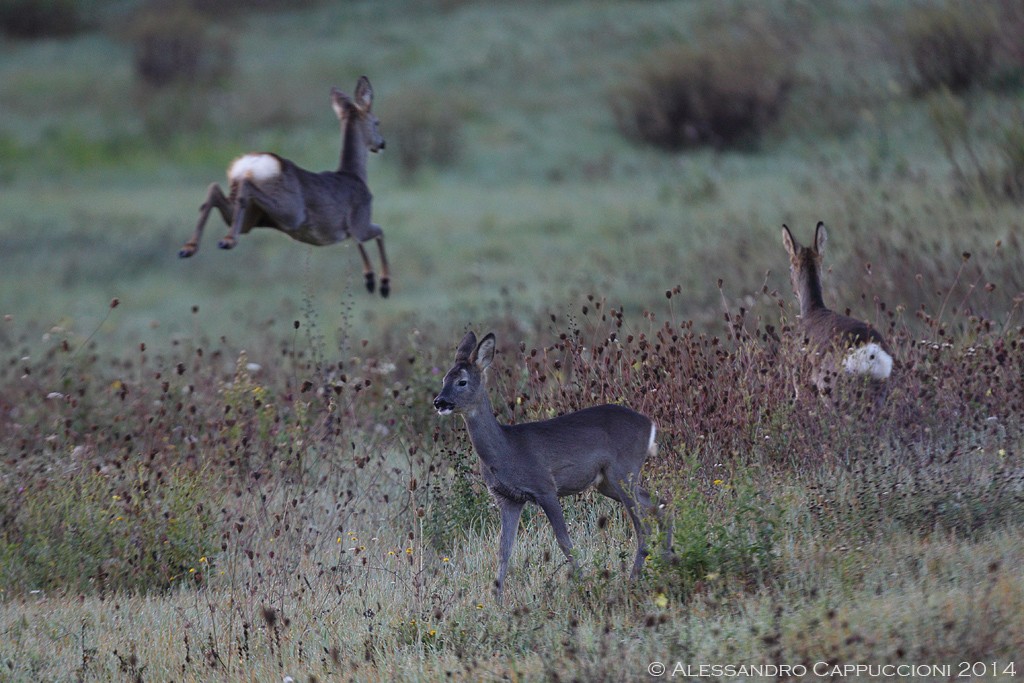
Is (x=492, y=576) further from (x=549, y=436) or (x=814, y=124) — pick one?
(x=814, y=124)

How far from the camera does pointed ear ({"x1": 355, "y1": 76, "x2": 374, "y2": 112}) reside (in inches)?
353

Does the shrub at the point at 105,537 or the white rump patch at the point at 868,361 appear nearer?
the shrub at the point at 105,537

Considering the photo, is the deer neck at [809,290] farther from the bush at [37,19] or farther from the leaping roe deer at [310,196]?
the bush at [37,19]

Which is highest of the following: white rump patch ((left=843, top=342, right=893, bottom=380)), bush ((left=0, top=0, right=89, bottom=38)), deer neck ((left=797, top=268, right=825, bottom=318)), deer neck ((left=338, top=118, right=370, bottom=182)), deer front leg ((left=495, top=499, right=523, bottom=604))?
bush ((left=0, top=0, right=89, bottom=38))

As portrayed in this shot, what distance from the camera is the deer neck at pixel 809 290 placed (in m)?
10.4

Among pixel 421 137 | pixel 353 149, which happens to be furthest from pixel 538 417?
pixel 421 137

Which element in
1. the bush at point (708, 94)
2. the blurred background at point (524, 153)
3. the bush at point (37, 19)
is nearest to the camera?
the blurred background at point (524, 153)

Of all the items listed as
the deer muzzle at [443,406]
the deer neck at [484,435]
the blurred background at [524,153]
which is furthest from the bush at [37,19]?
the deer muzzle at [443,406]

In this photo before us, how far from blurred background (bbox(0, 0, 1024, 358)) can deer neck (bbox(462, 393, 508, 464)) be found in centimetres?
501

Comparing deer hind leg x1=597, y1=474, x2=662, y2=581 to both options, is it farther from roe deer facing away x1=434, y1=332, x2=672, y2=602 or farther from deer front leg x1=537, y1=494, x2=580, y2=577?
deer front leg x1=537, y1=494, x2=580, y2=577

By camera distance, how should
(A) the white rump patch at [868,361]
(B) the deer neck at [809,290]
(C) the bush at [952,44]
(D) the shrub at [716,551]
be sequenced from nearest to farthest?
(D) the shrub at [716,551]
(A) the white rump patch at [868,361]
(B) the deer neck at [809,290]
(C) the bush at [952,44]

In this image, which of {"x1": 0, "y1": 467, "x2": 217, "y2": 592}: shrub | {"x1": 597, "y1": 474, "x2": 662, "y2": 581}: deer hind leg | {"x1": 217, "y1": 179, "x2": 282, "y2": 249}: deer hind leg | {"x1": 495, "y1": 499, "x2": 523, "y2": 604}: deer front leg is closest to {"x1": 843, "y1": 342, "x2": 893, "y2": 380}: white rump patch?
{"x1": 597, "y1": 474, "x2": 662, "y2": 581}: deer hind leg

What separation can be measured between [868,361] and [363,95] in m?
3.74

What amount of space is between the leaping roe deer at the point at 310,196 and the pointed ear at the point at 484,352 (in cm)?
93
